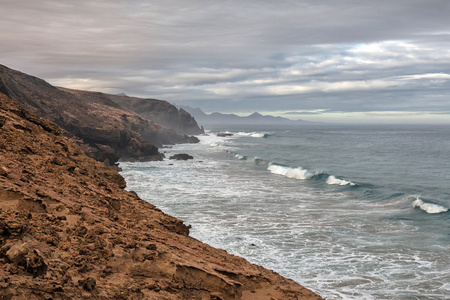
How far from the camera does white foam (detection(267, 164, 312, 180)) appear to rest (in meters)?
41.0

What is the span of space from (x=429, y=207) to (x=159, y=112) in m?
109

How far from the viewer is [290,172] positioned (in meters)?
43.0

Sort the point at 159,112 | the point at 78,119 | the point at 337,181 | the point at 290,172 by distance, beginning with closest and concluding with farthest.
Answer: the point at 337,181 < the point at 290,172 < the point at 78,119 < the point at 159,112

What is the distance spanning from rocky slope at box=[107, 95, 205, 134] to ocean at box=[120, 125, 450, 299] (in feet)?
273

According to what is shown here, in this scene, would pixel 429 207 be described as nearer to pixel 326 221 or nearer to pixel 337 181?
pixel 326 221

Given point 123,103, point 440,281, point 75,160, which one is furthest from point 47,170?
point 123,103

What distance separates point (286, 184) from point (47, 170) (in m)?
28.2

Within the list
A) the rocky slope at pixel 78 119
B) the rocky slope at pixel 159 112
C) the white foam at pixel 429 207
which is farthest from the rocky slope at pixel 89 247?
the rocky slope at pixel 159 112

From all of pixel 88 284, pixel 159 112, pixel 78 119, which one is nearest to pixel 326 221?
pixel 88 284

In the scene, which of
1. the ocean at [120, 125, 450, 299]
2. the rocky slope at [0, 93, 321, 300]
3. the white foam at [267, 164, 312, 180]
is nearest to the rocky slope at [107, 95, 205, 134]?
the white foam at [267, 164, 312, 180]

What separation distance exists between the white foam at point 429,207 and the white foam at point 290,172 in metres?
13.7

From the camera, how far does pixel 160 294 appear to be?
5906mm

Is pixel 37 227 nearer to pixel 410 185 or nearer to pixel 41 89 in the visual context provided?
pixel 410 185

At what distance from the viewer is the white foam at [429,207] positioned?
25828 mm
